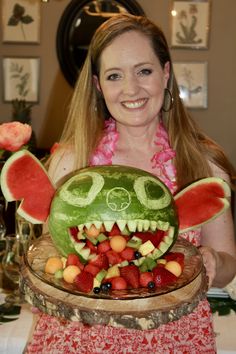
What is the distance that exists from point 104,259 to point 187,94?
3.08 metres

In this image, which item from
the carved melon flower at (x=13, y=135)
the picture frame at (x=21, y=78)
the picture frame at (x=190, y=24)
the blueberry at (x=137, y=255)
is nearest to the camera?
the blueberry at (x=137, y=255)

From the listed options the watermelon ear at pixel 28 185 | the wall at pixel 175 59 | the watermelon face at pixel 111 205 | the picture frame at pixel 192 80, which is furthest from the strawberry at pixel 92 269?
the picture frame at pixel 192 80

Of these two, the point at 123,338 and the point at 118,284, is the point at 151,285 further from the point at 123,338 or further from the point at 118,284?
the point at 123,338

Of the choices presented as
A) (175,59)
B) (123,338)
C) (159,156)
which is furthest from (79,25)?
(123,338)

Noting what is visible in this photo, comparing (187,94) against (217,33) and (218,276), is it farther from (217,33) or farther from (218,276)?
(218,276)

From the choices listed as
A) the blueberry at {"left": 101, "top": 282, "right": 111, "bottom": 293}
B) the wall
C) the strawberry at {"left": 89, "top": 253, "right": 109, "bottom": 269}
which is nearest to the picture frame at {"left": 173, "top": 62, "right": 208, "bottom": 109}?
the wall

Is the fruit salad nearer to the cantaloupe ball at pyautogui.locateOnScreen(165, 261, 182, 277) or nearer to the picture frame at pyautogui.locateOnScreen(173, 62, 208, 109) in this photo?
the cantaloupe ball at pyautogui.locateOnScreen(165, 261, 182, 277)

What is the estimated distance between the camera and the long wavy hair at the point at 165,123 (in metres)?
1.52

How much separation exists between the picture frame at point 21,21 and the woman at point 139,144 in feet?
8.36

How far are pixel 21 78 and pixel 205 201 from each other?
3144mm

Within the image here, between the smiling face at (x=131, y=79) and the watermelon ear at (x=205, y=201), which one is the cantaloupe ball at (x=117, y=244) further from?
the smiling face at (x=131, y=79)

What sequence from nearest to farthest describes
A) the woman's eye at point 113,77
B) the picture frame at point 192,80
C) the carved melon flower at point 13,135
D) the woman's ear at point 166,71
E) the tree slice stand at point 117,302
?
the tree slice stand at point 117,302 < the carved melon flower at point 13,135 < the woman's eye at point 113,77 < the woman's ear at point 166,71 < the picture frame at point 192,80

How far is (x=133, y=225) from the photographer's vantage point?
1.10m

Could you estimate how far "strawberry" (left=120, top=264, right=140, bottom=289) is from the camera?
3.24ft
